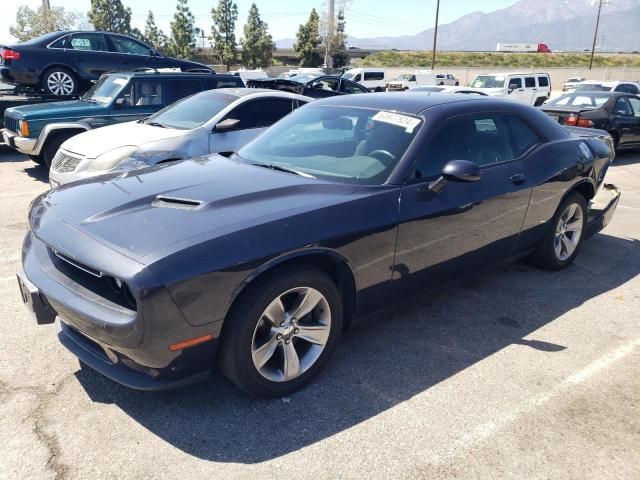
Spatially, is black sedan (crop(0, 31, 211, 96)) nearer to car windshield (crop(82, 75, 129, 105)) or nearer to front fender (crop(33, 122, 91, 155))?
car windshield (crop(82, 75, 129, 105))

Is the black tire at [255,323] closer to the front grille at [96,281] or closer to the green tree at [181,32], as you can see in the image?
the front grille at [96,281]

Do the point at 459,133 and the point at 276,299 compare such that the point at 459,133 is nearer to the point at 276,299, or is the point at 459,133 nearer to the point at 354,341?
the point at 354,341

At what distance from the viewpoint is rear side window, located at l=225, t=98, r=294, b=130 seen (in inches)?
274

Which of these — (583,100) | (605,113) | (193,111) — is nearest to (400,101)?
(193,111)

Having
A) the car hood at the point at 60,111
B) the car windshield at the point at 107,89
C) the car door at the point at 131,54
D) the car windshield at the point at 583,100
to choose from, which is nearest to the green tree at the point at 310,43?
the car door at the point at 131,54

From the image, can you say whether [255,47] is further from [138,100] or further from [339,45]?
[138,100]

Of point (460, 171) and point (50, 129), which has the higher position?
point (460, 171)

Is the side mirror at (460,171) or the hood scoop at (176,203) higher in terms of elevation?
the side mirror at (460,171)

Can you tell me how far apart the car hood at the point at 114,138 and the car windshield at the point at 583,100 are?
30.1 feet

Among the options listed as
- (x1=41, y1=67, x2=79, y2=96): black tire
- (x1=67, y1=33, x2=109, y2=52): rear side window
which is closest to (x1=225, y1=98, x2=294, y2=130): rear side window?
(x1=41, y1=67, x2=79, y2=96): black tire

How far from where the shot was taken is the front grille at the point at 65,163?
6.20 metres

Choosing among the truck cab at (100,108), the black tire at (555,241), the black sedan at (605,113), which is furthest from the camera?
the black sedan at (605,113)

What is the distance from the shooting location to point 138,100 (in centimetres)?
851

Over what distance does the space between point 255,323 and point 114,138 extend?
15.9ft
